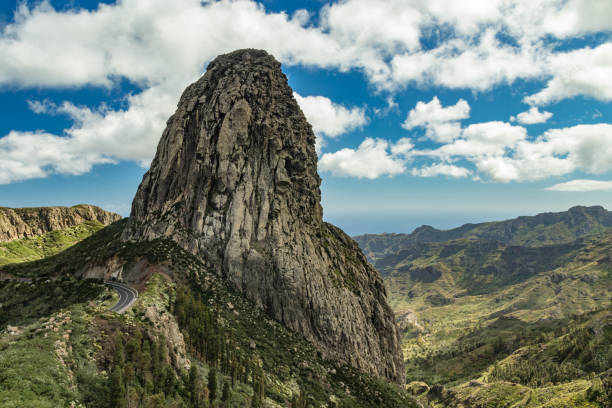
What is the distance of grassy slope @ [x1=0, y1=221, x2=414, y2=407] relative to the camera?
34594mm

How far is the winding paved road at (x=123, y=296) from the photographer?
5606 cm

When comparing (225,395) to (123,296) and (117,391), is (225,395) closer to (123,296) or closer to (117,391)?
(117,391)

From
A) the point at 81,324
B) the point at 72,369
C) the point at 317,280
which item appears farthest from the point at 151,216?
the point at 72,369

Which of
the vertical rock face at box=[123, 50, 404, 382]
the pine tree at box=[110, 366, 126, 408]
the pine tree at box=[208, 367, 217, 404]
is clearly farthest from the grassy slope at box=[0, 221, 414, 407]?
the vertical rock face at box=[123, 50, 404, 382]

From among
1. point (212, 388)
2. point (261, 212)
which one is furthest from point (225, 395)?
point (261, 212)

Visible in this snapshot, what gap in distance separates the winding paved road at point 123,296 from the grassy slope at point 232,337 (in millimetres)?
2607

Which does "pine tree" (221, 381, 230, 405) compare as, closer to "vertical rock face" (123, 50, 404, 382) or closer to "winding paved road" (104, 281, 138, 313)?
"winding paved road" (104, 281, 138, 313)

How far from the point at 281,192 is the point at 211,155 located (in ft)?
89.9

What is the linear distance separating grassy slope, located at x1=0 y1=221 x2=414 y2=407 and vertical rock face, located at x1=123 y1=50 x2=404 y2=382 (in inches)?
261

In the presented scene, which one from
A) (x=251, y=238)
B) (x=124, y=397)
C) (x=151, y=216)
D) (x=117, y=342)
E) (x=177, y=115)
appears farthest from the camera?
(x=177, y=115)

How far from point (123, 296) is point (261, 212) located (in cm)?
4820

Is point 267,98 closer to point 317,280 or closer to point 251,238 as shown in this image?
point 251,238

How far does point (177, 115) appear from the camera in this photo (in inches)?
4678

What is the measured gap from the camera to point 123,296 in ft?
219
